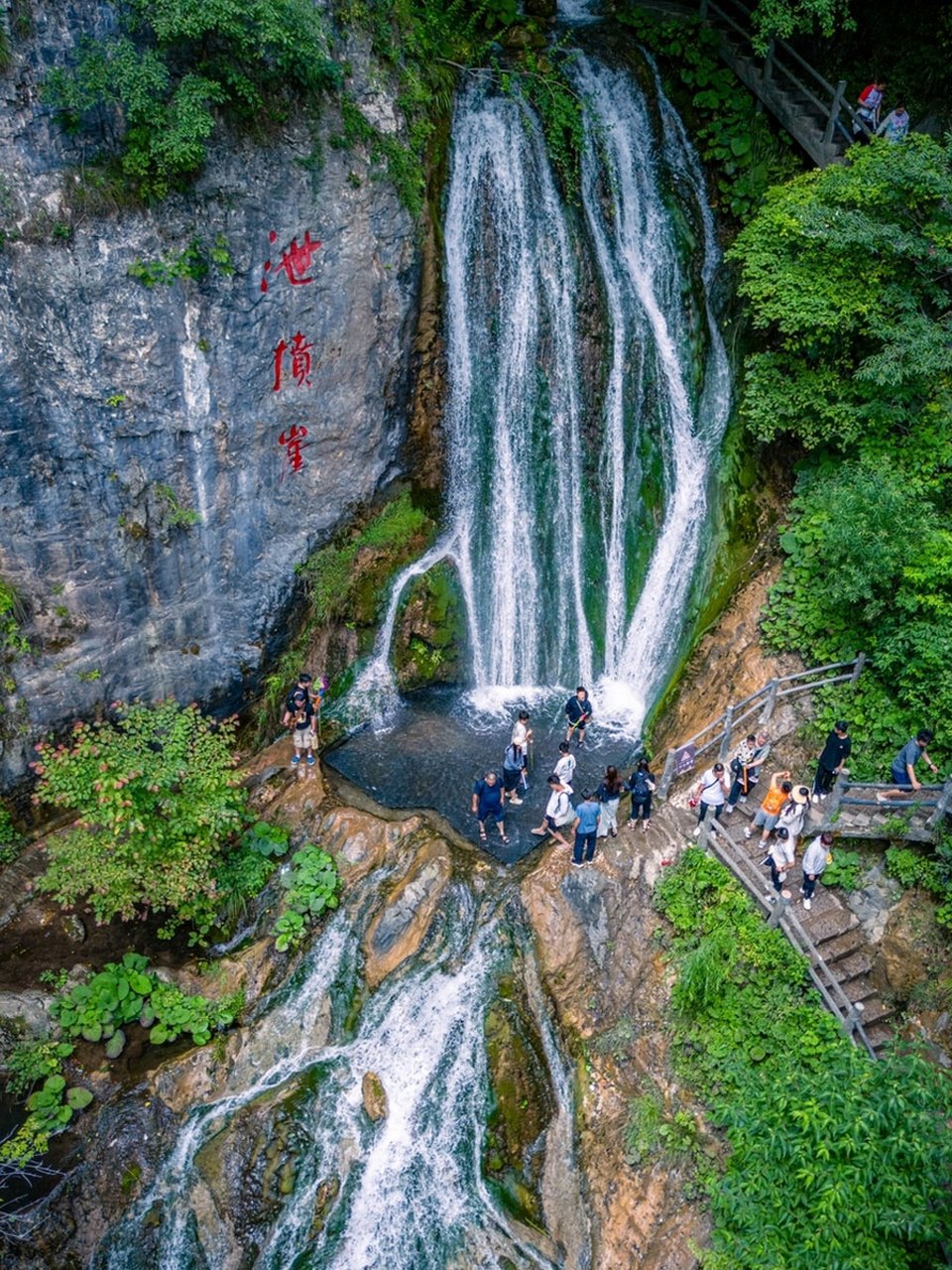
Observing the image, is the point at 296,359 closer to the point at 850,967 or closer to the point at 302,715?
the point at 302,715

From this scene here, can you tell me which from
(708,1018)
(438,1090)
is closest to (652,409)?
(708,1018)

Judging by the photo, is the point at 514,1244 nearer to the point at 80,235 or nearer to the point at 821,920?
the point at 821,920

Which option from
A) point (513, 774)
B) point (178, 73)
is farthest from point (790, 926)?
point (178, 73)

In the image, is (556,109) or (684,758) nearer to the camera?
(684,758)

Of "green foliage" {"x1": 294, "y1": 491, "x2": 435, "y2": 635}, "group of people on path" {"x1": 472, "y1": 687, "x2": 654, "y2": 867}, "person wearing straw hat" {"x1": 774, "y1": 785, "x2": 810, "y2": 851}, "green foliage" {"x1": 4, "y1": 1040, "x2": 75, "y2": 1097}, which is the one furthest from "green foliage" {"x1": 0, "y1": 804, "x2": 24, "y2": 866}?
"person wearing straw hat" {"x1": 774, "y1": 785, "x2": 810, "y2": 851}

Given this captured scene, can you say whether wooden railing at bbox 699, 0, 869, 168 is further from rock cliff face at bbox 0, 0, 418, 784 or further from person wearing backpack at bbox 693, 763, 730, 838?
person wearing backpack at bbox 693, 763, 730, 838

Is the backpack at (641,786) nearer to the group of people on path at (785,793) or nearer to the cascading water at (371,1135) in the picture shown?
the group of people on path at (785,793)
